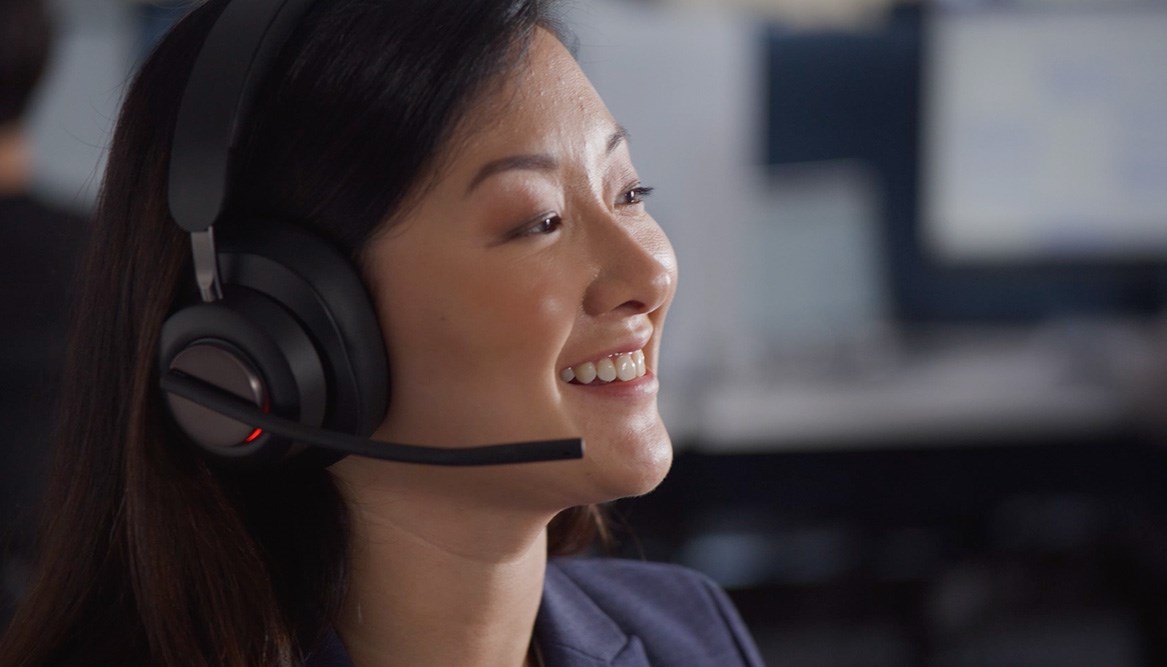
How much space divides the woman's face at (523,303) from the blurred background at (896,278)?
→ 1.61 m

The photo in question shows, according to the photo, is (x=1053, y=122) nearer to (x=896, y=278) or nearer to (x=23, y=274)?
(x=896, y=278)

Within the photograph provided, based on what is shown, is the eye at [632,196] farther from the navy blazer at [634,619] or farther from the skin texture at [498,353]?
the navy blazer at [634,619]

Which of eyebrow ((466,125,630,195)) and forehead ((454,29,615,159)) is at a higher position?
forehead ((454,29,615,159))

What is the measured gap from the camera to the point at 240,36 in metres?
0.74

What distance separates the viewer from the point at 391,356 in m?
0.78

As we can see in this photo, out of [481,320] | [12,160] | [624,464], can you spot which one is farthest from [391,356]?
[12,160]

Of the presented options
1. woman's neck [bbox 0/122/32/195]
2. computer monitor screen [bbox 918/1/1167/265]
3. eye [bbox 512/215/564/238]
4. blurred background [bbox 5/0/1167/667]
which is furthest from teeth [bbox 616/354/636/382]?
computer monitor screen [bbox 918/1/1167/265]

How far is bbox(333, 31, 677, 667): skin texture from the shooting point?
768 millimetres

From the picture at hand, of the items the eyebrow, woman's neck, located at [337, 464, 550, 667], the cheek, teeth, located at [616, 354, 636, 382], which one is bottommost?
woman's neck, located at [337, 464, 550, 667]

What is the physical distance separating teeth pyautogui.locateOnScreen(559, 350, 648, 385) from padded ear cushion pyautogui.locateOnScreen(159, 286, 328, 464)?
0.55 feet

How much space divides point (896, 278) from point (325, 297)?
2.67 m

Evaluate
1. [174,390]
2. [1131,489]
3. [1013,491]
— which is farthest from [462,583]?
[1131,489]

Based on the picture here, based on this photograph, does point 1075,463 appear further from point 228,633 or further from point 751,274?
point 228,633

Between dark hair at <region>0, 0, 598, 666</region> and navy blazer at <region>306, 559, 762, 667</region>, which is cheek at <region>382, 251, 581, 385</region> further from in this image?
navy blazer at <region>306, 559, 762, 667</region>
